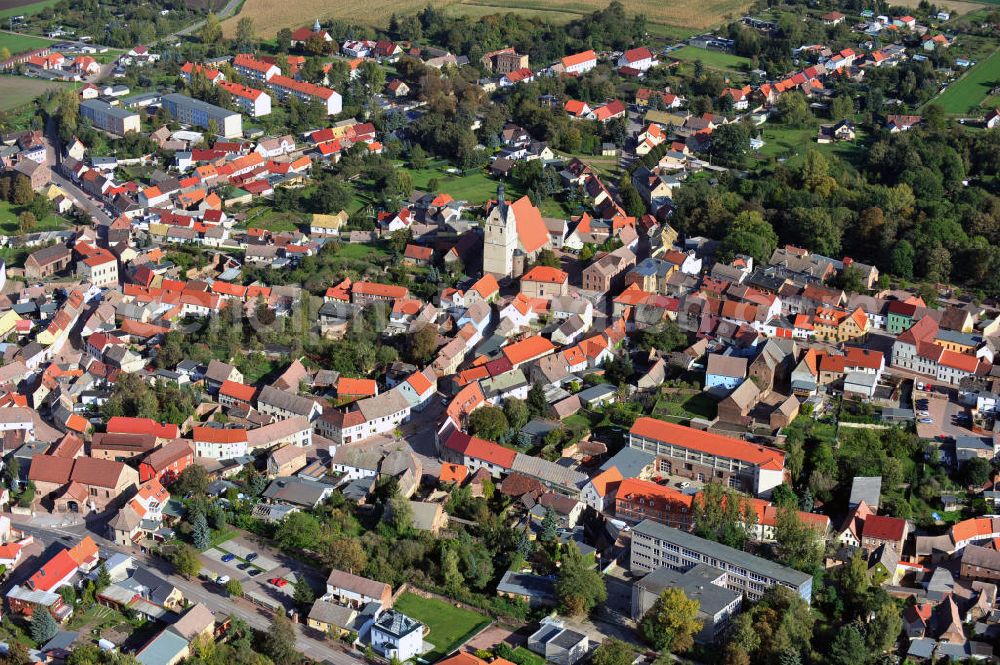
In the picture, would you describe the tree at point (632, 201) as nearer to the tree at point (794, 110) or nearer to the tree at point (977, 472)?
the tree at point (794, 110)

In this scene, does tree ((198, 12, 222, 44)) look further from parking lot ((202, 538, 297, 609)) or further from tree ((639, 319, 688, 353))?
parking lot ((202, 538, 297, 609))

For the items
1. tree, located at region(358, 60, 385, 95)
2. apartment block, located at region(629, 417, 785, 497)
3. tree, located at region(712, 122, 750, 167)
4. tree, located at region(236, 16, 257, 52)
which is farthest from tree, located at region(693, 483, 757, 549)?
tree, located at region(236, 16, 257, 52)

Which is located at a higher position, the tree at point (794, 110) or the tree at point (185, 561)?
the tree at point (794, 110)

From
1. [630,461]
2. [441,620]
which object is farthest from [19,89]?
[441,620]

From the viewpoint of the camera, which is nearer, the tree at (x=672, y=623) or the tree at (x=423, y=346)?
the tree at (x=672, y=623)

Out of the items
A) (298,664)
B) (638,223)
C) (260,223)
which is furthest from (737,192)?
(298,664)

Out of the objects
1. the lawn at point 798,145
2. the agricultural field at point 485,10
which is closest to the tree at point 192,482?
the lawn at point 798,145

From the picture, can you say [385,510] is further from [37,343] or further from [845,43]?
[845,43]
